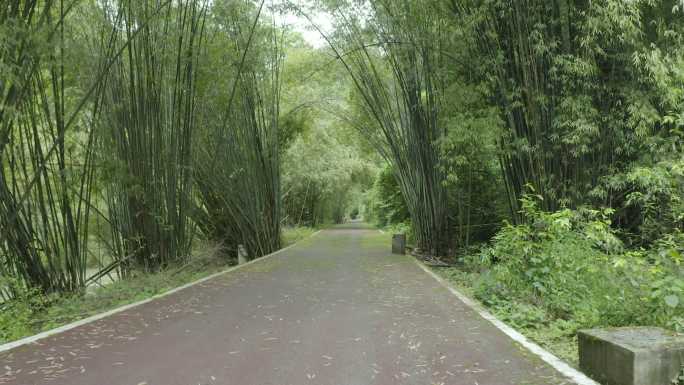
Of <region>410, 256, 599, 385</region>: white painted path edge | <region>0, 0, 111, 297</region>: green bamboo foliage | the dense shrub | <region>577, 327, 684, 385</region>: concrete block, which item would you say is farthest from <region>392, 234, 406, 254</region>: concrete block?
<region>577, 327, 684, 385</region>: concrete block

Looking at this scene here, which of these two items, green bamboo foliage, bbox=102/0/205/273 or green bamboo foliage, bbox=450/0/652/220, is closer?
green bamboo foliage, bbox=450/0/652/220

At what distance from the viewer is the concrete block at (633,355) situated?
220cm

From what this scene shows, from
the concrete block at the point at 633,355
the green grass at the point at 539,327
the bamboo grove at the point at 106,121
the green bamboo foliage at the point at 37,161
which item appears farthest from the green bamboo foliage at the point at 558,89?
the green bamboo foliage at the point at 37,161

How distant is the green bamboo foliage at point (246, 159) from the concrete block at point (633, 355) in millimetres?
6845

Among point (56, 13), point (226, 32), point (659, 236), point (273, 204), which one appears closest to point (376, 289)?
point (659, 236)

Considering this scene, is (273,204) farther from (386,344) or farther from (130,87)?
(386,344)

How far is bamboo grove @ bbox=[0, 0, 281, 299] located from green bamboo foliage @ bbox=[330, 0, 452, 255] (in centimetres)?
229

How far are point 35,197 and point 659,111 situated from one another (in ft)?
24.2

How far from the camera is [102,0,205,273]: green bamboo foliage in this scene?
20.1 feet

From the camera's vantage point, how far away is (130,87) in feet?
20.0

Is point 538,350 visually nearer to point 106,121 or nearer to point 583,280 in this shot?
point 583,280

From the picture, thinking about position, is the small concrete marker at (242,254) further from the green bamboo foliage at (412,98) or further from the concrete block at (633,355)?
the concrete block at (633,355)

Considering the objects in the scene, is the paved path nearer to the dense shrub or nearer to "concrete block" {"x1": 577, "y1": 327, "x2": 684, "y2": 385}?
"concrete block" {"x1": 577, "y1": 327, "x2": 684, "y2": 385}

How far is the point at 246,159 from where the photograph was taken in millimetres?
9961
